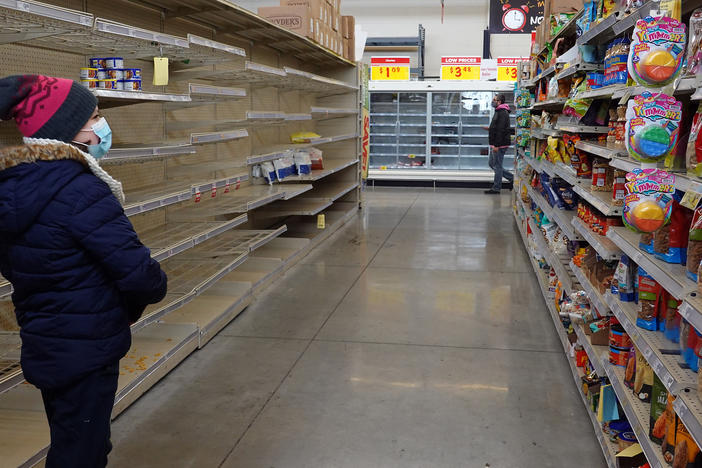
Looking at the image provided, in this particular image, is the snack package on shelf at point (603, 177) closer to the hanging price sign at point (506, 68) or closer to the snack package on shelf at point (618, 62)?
the snack package on shelf at point (618, 62)

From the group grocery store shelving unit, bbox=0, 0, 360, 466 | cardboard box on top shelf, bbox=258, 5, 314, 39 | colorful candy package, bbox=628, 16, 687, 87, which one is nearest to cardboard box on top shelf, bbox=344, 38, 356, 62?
grocery store shelving unit, bbox=0, 0, 360, 466

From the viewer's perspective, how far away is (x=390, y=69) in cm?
1254

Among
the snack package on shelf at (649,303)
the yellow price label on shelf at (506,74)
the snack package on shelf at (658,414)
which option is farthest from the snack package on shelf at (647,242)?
the yellow price label on shelf at (506,74)

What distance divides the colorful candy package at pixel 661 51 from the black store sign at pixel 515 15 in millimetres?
7660

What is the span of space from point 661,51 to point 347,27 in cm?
695

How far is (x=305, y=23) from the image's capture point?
636cm

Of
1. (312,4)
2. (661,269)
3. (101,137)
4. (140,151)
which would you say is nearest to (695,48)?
(661,269)

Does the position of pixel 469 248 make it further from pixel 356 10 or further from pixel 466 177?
pixel 356 10

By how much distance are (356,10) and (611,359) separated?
44.7 ft

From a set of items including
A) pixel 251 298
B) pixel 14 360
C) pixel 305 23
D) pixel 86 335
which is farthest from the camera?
pixel 305 23

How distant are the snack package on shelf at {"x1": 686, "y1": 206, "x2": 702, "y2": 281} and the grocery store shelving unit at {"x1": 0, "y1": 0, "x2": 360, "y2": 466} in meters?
2.19

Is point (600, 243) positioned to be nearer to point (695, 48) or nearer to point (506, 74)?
point (695, 48)

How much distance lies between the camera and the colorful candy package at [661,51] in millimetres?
2074

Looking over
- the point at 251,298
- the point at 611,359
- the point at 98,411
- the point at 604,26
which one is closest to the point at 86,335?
the point at 98,411
